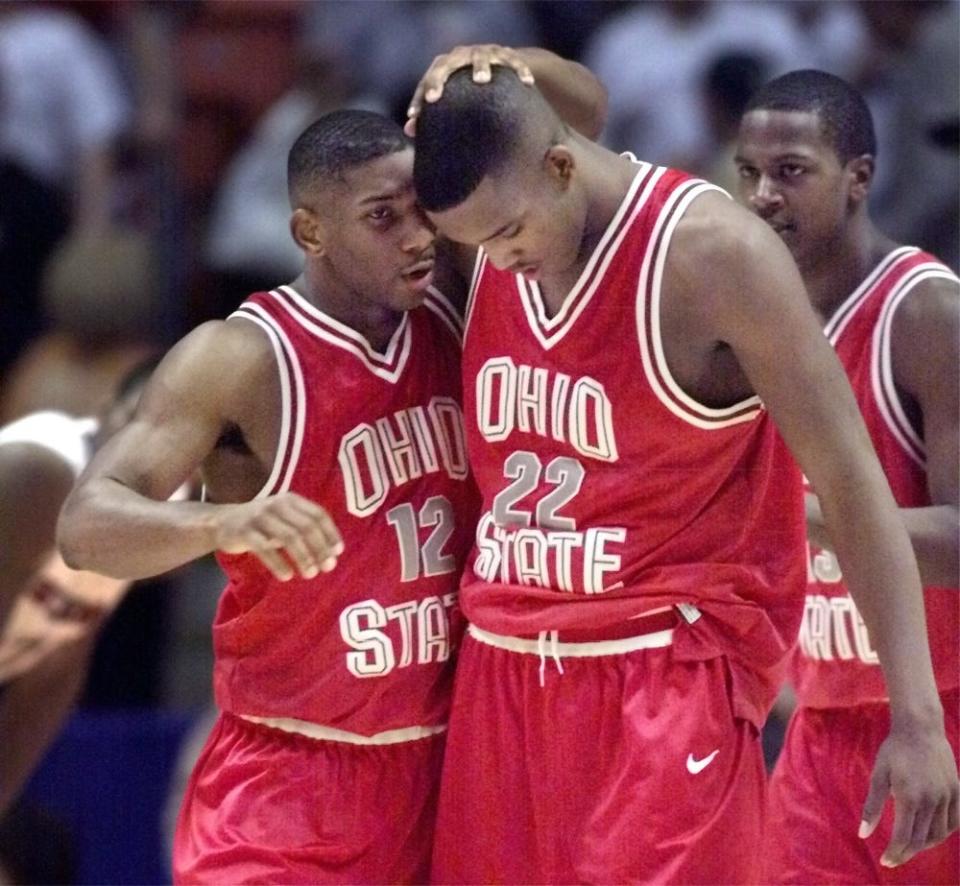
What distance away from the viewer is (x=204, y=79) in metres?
7.24

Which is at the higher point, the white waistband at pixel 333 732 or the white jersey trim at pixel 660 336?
the white jersey trim at pixel 660 336

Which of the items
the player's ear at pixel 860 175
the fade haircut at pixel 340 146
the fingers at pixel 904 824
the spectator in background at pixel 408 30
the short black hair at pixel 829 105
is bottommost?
the fingers at pixel 904 824

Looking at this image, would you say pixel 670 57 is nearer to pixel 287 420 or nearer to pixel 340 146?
pixel 340 146

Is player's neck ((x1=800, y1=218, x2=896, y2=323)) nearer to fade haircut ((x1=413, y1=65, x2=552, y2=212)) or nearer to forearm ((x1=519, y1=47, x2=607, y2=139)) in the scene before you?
forearm ((x1=519, y1=47, x2=607, y2=139))

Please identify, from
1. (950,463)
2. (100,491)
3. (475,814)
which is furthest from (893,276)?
(100,491)

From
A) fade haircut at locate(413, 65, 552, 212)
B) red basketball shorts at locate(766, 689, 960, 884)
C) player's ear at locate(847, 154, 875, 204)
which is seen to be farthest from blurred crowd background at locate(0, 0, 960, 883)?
fade haircut at locate(413, 65, 552, 212)

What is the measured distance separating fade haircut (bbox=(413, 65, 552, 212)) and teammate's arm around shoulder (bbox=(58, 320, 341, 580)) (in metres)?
0.47

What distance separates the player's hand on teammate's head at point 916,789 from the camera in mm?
3074

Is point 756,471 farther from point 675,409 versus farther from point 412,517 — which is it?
point 412,517

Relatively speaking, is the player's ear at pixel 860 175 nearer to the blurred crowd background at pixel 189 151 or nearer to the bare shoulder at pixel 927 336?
the bare shoulder at pixel 927 336

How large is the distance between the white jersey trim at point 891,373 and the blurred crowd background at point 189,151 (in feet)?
6.14

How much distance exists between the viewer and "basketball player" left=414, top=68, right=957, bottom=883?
10.3ft

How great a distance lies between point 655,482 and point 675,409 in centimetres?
13

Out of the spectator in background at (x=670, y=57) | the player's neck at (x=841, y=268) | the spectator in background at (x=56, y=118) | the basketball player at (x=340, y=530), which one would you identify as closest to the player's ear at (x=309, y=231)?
the basketball player at (x=340, y=530)
